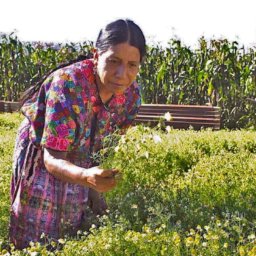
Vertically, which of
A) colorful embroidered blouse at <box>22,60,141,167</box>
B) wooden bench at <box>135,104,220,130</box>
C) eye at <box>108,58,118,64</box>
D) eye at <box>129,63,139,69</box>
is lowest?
wooden bench at <box>135,104,220,130</box>

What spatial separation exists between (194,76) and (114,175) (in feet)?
29.0

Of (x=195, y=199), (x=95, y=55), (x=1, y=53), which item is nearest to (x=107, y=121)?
(x=95, y=55)

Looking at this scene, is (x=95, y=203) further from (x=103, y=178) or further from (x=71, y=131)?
(x=103, y=178)

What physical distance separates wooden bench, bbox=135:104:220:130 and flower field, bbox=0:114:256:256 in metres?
2.21

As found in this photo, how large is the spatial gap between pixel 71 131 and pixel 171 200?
1.55 meters

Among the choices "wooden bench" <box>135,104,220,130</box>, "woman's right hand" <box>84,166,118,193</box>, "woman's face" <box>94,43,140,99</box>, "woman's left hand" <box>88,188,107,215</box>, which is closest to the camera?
"woman's right hand" <box>84,166,118,193</box>

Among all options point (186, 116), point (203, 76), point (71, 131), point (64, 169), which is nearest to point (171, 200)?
point (71, 131)

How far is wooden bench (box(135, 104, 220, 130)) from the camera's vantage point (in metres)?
9.45

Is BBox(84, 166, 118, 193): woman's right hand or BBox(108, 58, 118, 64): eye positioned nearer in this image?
BBox(84, 166, 118, 193): woman's right hand

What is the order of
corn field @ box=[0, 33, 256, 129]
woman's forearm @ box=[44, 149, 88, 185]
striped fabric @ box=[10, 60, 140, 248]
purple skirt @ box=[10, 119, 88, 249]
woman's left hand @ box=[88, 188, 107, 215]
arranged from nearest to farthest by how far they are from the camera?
woman's forearm @ box=[44, 149, 88, 185]
striped fabric @ box=[10, 60, 140, 248]
purple skirt @ box=[10, 119, 88, 249]
woman's left hand @ box=[88, 188, 107, 215]
corn field @ box=[0, 33, 256, 129]

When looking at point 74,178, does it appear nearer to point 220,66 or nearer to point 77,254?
point 77,254

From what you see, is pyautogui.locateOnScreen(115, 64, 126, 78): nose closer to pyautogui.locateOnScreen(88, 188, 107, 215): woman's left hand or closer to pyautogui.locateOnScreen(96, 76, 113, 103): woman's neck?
pyautogui.locateOnScreen(96, 76, 113, 103): woman's neck

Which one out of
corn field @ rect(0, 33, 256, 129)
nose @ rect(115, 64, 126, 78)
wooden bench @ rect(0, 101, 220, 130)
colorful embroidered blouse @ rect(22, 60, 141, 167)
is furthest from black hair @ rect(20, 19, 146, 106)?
corn field @ rect(0, 33, 256, 129)

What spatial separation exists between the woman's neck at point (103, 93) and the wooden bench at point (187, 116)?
6096mm
